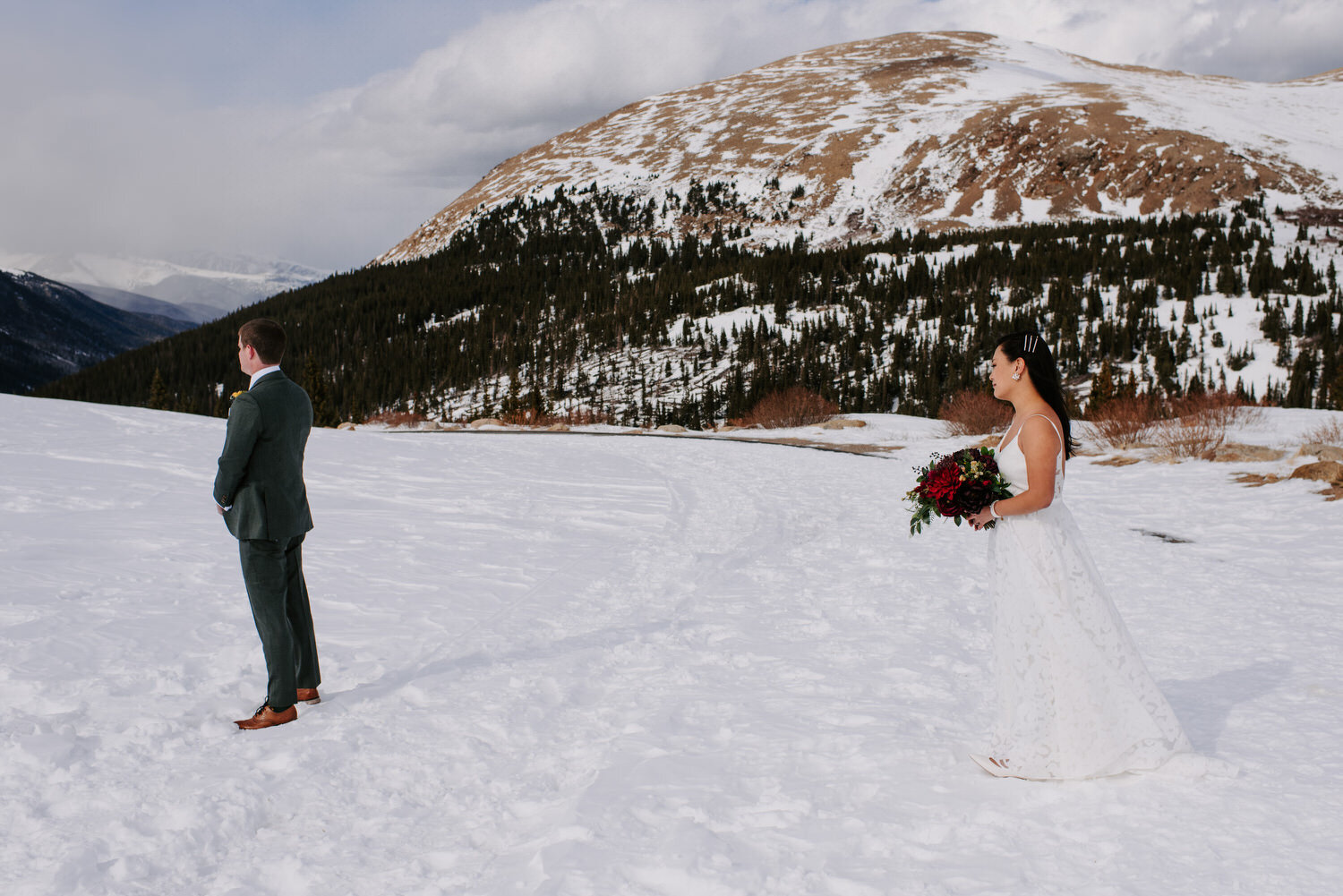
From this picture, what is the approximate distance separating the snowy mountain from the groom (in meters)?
131

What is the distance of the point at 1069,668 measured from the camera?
379 cm

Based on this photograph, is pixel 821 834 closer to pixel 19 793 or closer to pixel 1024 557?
pixel 1024 557

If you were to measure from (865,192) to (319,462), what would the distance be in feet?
461

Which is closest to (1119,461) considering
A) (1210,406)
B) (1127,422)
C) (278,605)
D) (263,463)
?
(1127,422)

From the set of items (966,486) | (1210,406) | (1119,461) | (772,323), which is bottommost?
(1119,461)

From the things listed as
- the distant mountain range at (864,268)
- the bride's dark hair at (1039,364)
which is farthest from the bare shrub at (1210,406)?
the bride's dark hair at (1039,364)

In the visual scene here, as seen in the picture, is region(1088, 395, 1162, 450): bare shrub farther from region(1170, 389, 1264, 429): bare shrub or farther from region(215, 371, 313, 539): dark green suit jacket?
region(215, 371, 313, 539): dark green suit jacket

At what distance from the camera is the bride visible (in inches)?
149

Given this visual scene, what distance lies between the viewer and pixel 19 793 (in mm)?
3693

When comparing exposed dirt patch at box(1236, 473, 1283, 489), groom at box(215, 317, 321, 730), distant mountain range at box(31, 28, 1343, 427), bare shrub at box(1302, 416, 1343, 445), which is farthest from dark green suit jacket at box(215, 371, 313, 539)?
distant mountain range at box(31, 28, 1343, 427)

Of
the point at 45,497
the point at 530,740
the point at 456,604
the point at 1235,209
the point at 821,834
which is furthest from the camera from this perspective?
the point at 1235,209

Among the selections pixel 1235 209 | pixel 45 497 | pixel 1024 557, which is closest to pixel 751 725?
pixel 1024 557

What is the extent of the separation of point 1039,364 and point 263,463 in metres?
4.01

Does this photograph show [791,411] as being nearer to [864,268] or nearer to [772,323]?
[772,323]
